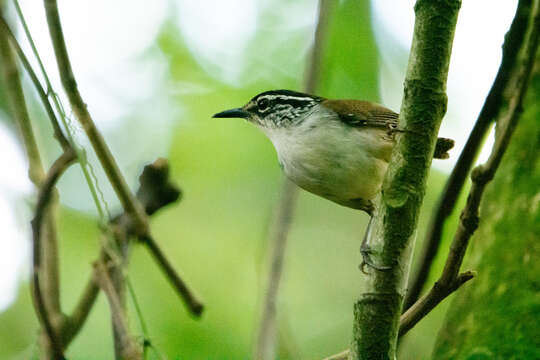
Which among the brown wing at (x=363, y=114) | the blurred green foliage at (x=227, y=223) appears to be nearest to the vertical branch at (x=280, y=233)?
the brown wing at (x=363, y=114)

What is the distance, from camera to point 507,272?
3160mm

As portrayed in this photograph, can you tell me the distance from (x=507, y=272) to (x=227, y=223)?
15.9 ft

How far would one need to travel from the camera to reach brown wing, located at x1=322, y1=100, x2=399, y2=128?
14.3 ft

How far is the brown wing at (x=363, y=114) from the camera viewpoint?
4.36 metres

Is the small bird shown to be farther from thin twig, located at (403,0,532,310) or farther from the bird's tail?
thin twig, located at (403,0,532,310)

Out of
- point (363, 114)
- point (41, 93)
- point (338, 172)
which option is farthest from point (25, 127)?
point (363, 114)

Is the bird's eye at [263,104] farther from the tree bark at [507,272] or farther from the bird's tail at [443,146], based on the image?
the tree bark at [507,272]

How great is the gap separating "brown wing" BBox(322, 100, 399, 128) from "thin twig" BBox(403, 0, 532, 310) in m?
0.76

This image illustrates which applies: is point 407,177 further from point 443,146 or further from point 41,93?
point 443,146

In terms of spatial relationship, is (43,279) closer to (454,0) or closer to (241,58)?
(454,0)

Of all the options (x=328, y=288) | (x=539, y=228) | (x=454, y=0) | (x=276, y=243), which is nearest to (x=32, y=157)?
(x=276, y=243)

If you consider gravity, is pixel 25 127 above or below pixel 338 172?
above

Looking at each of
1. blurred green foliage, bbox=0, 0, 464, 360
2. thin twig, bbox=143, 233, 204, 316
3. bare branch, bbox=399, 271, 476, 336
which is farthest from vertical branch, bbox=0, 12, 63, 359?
blurred green foliage, bbox=0, 0, 464, 360

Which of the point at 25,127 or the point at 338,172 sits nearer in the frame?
the point at 25,127
